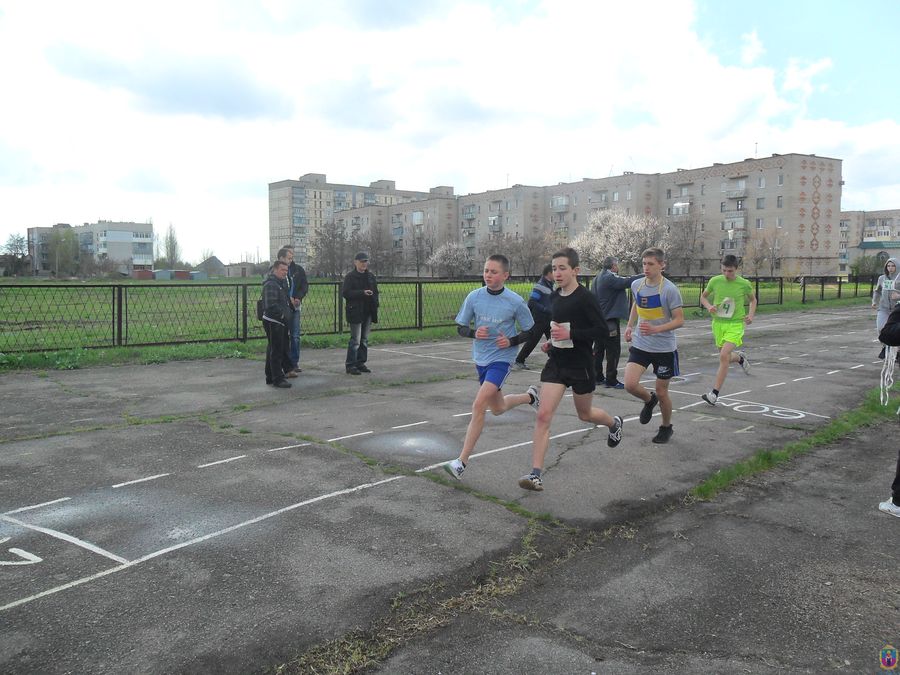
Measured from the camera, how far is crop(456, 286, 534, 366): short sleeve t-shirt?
6125 millimetres

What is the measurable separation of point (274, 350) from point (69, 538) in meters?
6.06

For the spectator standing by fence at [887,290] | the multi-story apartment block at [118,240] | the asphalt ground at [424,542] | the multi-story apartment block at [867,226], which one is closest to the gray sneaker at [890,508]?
the asphalt ground at [424,542]

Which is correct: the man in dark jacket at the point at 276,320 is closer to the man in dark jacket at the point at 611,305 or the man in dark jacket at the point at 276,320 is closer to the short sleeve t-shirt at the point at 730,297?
the man in dark jacket at the point at 611,305

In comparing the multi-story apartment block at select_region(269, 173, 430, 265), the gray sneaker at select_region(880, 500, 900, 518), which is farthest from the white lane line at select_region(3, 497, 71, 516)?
the multi-story apartment block at select_region(269, 173, 430, 265)

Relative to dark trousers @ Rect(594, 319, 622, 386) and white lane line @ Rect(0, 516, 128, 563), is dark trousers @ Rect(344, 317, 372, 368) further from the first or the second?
white lane line @ Rect(0, 516, 128, 563)

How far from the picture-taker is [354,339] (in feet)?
39.2

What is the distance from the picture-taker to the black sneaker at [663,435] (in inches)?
287

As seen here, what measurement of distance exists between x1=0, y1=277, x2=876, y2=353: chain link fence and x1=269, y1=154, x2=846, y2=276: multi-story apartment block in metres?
67.5

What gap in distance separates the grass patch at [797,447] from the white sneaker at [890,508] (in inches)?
43.0

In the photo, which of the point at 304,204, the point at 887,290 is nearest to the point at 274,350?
the point at 887,290

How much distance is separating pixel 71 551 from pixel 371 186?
174 m

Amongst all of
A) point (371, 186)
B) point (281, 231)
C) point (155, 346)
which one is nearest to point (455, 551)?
point (155, 346)

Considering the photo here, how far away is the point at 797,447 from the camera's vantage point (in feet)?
23.4

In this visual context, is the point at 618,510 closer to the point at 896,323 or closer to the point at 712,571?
the point at 712,571
